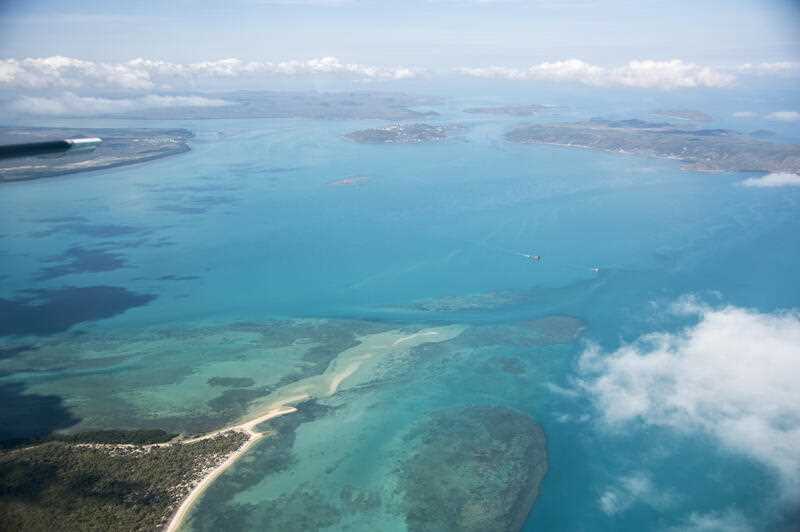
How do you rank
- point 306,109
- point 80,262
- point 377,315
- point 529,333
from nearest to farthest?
point 529,333 < point 377,315 < point 80,262 < point 306,109

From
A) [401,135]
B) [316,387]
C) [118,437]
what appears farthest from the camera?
[401,135]

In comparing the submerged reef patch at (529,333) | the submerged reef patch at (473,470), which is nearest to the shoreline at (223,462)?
the submerged reef patch at (473,470)

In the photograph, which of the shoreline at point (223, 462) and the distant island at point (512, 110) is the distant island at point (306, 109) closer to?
the distant island at point (512, 110)

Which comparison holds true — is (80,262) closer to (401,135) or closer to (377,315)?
(377,315)

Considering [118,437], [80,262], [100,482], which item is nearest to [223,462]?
[100,482]

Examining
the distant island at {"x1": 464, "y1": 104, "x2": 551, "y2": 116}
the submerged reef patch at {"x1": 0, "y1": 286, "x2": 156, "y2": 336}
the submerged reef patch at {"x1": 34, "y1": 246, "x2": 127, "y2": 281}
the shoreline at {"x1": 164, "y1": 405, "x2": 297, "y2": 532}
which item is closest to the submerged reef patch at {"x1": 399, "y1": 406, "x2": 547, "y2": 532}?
the shoreline at {"x1": 164, "y1": 405, "x2": 297, "y2": 532}

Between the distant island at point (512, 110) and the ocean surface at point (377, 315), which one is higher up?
the distant island at point (512, 110)

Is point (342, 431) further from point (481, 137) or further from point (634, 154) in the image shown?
point (481, 137)
